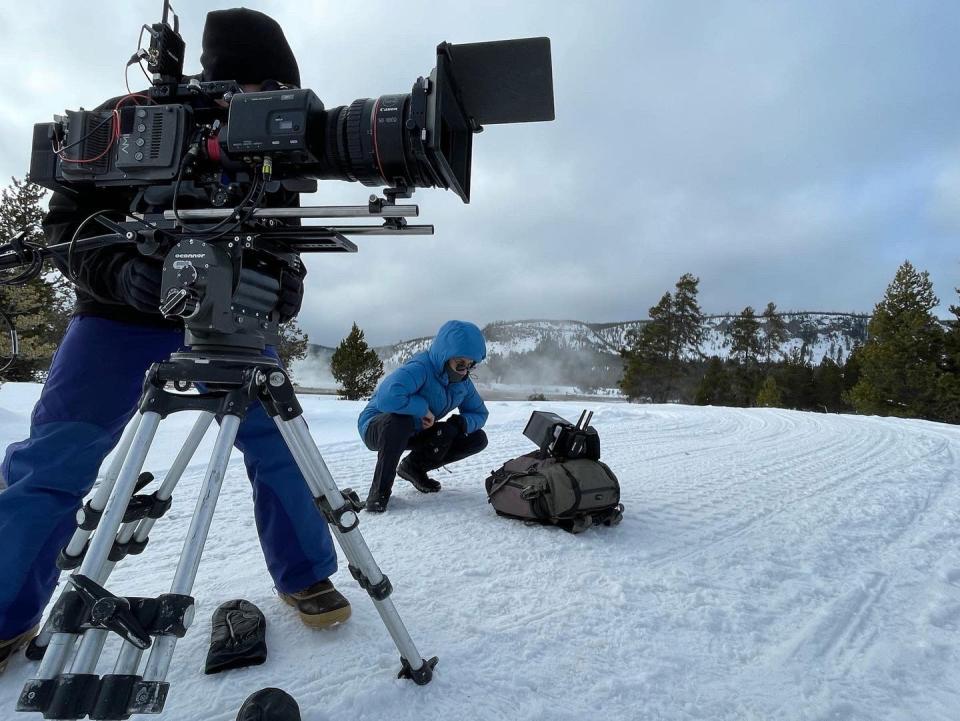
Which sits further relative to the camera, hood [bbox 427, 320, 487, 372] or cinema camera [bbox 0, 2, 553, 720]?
hood [bbox 427, 320, 487, 372]

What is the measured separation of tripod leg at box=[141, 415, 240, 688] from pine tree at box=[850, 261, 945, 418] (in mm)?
33488

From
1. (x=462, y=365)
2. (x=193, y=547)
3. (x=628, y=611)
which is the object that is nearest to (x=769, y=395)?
(x=462, y=365)

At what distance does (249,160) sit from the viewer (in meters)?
1.51

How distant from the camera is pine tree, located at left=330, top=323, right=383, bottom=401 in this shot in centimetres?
2605

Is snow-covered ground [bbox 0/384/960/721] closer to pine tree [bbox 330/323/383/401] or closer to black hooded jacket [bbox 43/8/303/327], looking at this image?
black hooded jacket [bbox 43/8/303/327]

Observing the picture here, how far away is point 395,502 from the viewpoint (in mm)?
3646

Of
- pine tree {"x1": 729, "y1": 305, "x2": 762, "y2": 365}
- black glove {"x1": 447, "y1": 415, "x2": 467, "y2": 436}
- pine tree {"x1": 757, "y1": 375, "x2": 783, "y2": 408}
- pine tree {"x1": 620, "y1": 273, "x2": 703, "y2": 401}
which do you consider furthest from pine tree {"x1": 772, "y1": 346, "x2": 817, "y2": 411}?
black glove {"x1": 447, "y1": 415, "x2": 467, "y2": 436}

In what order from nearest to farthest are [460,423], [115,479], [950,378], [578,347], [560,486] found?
[115,479] → [560,486] → [460,423] → [950,378] → [578,347]

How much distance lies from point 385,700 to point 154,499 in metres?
→ 0.89

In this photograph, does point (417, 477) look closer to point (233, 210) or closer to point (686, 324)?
point (233, 210)

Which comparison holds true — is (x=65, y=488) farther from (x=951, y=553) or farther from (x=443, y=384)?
(x=951, y=553)

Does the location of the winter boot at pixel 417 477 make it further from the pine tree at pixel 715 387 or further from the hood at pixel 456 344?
the pine tree at pixel 715 387

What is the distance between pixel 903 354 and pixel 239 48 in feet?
112

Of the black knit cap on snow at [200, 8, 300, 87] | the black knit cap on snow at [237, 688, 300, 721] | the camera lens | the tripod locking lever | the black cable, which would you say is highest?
the black knit cap on snow at [200, 8, 300, 87]
